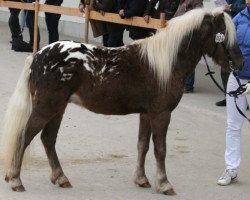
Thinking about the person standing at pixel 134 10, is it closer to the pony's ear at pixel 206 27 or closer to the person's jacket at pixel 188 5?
the person's jacket at pixel 188 5

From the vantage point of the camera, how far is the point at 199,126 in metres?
7.89

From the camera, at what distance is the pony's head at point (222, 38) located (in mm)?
5094

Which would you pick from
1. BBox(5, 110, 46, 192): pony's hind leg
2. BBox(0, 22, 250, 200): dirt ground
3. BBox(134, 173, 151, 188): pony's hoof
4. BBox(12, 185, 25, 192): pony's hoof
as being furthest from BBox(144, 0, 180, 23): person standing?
BBox(12, 185, 25, 192): pony's hoof

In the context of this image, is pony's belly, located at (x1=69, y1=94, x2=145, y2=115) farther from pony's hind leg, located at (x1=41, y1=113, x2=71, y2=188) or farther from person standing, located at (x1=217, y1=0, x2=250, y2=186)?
person standing, located at (x1=217, y1=0, x2=250, y2=186)

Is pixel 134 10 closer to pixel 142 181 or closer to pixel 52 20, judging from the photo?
pixel 52 20

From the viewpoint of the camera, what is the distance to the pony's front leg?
5.11 meters

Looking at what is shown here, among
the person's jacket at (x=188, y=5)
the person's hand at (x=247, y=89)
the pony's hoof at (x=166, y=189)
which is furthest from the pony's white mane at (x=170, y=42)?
the person's jacket at (x=188, y=5)

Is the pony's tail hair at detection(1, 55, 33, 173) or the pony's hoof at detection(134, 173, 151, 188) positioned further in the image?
the pony's hoof at detection(134, 173, 151, 188)

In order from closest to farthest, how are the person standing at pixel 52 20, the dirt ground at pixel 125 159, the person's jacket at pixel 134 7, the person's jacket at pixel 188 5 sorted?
the dirt ground at pixel 125 159 < the person's jacket at pixel 188 5 < the person's jacket at pixel 134 7 < the person standing at pixel 52 20

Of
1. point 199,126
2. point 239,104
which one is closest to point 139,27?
point 199,126

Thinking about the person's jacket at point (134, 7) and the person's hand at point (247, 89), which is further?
the person's jacket at point (134, 7)

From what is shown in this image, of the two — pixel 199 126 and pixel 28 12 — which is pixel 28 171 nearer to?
pixel 199 126

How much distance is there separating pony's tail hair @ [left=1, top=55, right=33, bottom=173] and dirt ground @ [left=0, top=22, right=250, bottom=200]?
12.6 inches

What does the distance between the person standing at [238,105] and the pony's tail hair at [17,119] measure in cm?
184
